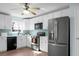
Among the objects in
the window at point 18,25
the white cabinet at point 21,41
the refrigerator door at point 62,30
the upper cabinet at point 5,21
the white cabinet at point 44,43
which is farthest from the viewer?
the window at point 18,25

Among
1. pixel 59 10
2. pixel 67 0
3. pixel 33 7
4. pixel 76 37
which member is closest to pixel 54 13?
pixel 59 10

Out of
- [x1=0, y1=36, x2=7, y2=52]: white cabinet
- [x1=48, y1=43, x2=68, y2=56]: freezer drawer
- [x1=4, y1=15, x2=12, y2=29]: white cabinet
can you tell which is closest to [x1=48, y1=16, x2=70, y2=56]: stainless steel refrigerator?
[x1=48, y1=43, x2=68, y2=56]: freezer drawer

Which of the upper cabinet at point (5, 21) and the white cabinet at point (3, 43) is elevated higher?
the upper cabinet at point (5, 21)

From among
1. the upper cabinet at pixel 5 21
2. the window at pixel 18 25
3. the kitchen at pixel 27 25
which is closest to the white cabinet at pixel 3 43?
the kitchen at pixel 27 25

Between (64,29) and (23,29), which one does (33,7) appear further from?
(23,29)

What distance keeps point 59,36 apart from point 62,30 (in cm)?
22

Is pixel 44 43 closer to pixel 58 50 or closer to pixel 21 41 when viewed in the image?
pixel 58 50

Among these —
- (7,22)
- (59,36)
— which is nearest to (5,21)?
(7,22)

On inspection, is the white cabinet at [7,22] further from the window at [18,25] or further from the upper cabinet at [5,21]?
the window at [18,25]

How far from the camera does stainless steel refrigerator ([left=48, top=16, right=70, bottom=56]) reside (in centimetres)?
274

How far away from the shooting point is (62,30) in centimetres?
282

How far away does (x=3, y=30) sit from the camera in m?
4.81

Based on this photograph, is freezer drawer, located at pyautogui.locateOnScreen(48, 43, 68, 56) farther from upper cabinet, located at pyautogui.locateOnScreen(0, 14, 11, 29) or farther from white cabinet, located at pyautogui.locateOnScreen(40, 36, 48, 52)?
upper cabinet, located at pyautogui.locateOnScreen(0, 14, 11, 29)

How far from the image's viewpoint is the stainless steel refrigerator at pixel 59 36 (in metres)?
2.74
